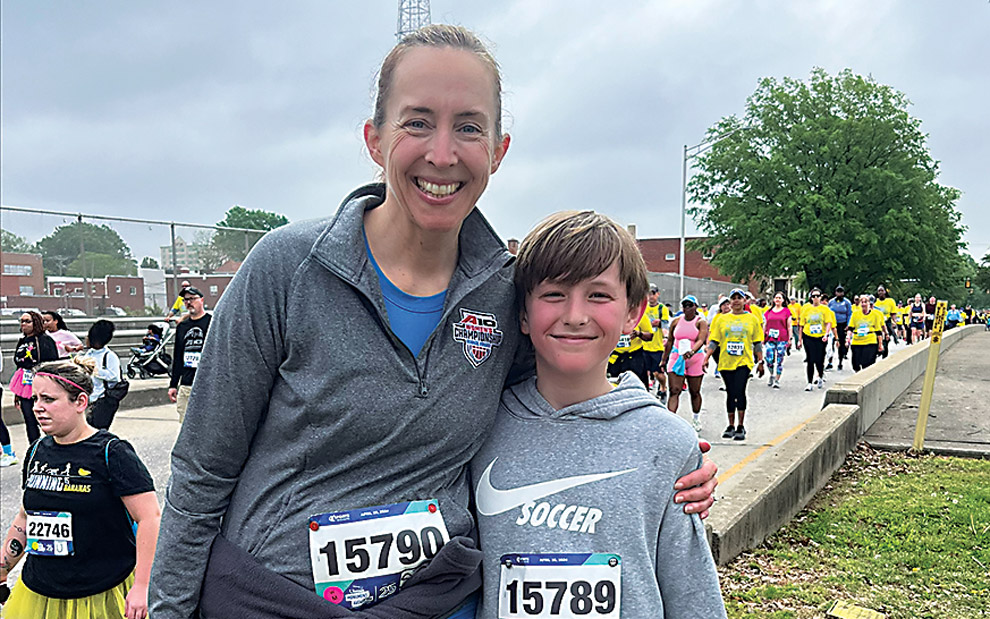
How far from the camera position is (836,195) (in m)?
36.9

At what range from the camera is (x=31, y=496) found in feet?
10.9

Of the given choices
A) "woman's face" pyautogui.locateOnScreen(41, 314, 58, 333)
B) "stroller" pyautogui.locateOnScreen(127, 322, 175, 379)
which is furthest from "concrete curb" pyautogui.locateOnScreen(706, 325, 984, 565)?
"stroller" pyautogui.locateOnScreen(127, 322, 175, 379)

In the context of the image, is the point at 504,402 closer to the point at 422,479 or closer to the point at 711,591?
the point at 422,479

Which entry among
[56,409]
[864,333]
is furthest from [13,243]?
[864,333]

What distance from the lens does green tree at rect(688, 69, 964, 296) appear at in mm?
36125

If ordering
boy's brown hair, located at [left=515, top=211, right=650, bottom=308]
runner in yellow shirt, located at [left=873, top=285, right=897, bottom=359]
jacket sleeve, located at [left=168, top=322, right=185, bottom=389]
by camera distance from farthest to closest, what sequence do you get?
runner in yellow shirt, located at [left=873, top=285, right=897, bottom=359], jacket sleeve, located at [left=168, top=322, right=185, bottom=389], boy's brown hair, located at [left=515, top=211, right=650, bottom=308]

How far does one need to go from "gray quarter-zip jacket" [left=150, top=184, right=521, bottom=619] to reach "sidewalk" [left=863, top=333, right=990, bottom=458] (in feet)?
25.8

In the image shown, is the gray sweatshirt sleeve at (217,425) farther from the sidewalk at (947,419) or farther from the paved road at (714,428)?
the sidewalk at (947,419)

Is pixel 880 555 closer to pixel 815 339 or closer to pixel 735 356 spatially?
pixel 735 356

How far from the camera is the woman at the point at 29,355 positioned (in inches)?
331

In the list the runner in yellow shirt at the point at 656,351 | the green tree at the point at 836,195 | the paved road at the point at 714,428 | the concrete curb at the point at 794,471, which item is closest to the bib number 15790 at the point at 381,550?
the concrete curb at the point at 794,471

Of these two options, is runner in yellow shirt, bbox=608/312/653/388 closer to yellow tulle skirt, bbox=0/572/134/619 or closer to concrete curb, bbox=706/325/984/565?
concrete curb, bbox=706/325/984/565

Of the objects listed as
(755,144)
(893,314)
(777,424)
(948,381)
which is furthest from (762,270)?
(777,424)

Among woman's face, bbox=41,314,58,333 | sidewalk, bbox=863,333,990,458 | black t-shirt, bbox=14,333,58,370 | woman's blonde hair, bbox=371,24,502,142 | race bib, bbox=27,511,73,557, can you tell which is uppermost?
woman's blonde hair, bbox=371,24,502,142
